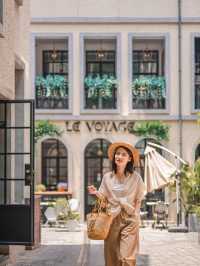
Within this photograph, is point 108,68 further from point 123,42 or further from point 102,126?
point 102,126

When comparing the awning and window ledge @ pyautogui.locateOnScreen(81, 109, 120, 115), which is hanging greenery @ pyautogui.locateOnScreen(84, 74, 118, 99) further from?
the awning

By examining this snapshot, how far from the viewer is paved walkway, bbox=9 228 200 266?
12141mm

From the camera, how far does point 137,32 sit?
85.1ft

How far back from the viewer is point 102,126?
26250 millimetres

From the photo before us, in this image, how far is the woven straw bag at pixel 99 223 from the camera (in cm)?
691

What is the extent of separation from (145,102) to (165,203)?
393cm

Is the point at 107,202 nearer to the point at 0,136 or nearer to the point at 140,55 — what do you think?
the point at 0,136

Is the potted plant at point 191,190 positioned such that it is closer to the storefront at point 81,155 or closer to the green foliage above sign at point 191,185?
the green foliage above sign at point 191,185

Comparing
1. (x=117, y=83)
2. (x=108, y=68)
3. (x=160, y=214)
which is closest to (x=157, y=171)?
(x=160, y=214)

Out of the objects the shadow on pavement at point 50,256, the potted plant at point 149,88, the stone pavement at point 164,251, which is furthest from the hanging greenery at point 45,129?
the shadow on pavement at point 50,256

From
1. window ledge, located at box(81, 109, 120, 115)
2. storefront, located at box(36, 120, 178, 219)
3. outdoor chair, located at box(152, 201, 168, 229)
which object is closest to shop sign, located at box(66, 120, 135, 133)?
storefront, located at box(36, 120, 178, 219)

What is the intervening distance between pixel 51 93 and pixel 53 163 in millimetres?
2558

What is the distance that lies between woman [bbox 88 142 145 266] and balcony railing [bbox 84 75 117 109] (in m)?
19.0

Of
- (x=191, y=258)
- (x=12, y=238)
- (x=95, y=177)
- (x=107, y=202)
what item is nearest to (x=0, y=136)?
(x=12, y=238)
